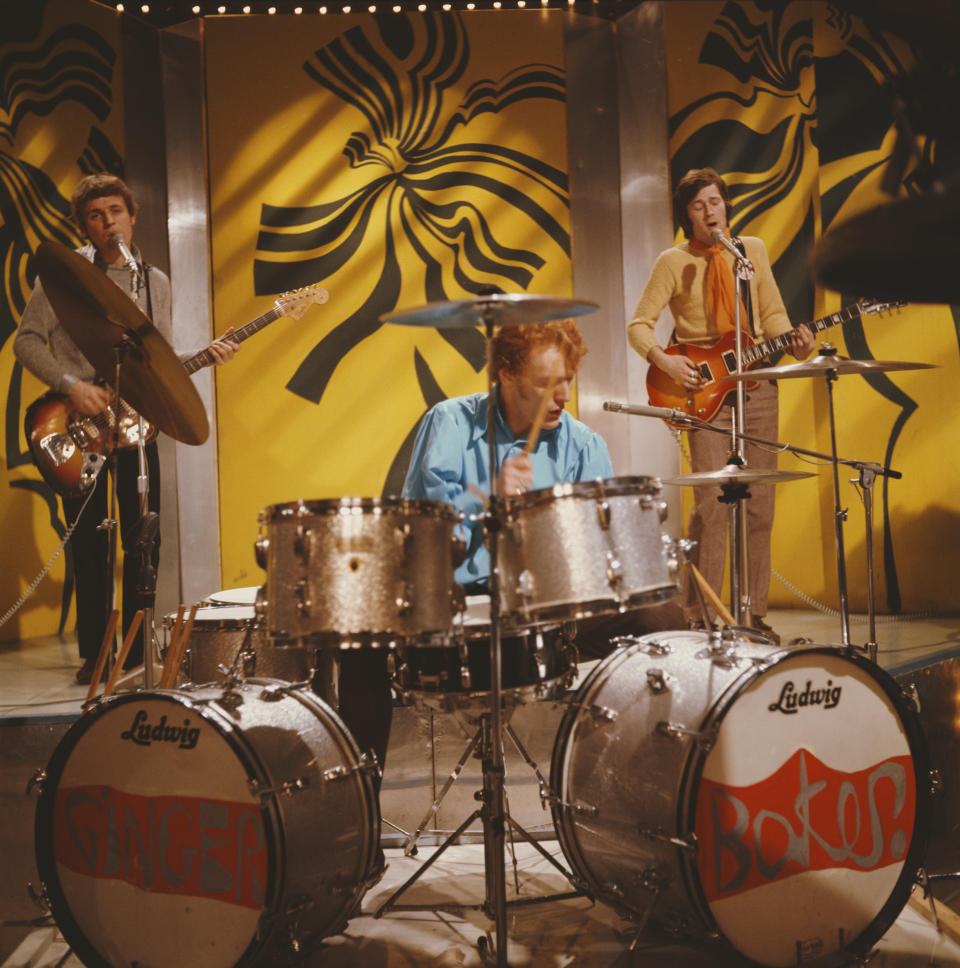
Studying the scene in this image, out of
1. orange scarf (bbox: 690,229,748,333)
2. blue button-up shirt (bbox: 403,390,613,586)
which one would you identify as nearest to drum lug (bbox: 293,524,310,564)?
blue button-up shirt (bbox: 403,390,613,586)

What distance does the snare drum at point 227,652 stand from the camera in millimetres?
3025

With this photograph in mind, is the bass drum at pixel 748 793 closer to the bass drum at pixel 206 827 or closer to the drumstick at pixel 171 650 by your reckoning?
the bass drum at pixel 206 827

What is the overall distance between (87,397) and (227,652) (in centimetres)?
141

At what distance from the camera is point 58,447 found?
4.12 meters

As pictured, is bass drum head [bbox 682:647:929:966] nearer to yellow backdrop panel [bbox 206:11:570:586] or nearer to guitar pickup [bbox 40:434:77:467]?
guitar pickup [bbox 40:434:77:467]

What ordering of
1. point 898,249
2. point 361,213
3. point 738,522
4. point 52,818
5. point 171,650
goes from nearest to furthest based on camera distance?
point 898,249
point 52,818
point 171,650
point 738,522
point 361,213

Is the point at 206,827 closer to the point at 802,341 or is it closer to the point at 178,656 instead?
the point at 178,656

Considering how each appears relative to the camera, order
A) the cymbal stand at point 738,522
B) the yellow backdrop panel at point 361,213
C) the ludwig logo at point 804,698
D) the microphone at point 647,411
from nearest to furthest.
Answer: the ludwig logo at point 804,698, the microphone at point 647,411, the cymbal stand at point 738,522, the yellow backdrop panel at point 361,213

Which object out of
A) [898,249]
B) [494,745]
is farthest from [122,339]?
[898,249]

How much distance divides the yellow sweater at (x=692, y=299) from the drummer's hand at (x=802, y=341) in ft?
0.28

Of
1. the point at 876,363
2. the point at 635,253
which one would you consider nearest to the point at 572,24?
the point at 635,253

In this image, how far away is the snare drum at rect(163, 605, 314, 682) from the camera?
9.93ft

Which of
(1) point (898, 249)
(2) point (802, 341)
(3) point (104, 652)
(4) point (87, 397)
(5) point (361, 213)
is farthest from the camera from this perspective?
(5) point (361, 213)

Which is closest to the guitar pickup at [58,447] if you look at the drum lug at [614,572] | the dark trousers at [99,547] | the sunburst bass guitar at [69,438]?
the sunburst bass guitar at [69,438]
